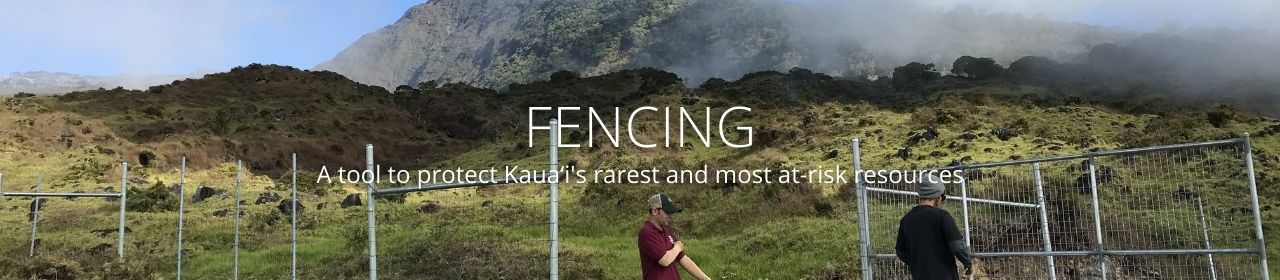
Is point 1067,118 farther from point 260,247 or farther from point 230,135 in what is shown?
point 230,135

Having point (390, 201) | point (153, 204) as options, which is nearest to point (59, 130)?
point (153, 204)

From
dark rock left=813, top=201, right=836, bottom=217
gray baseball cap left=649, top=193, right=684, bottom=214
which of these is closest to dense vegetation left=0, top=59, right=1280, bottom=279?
dark rock left=813, top=201, right=836, bottom=217

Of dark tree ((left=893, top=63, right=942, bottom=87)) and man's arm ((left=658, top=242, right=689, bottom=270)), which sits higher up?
dark tree ((left=893, top=63, right=942, bottom=87))

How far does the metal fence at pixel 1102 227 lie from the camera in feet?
24.9

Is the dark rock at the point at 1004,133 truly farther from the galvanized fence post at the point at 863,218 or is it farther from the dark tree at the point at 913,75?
the galvanized fence post at the point at 863,218

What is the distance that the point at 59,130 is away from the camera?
47.5m

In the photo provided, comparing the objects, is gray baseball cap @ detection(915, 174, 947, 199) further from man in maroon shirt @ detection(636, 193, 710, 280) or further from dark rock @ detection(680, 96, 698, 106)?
dark rock @ detection(680, 96, 698, 106)

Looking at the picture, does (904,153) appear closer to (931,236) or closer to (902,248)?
(902,248)

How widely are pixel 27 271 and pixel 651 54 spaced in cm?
13185

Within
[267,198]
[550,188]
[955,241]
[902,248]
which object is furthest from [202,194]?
[955,241]

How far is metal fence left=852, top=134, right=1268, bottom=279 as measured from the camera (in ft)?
24.9

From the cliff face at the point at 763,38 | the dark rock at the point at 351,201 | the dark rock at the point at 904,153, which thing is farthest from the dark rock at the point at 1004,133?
the cliff face at the point at 763,38

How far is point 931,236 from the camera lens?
643 cm

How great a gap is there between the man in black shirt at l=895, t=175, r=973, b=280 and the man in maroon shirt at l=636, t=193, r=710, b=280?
1.75 m
